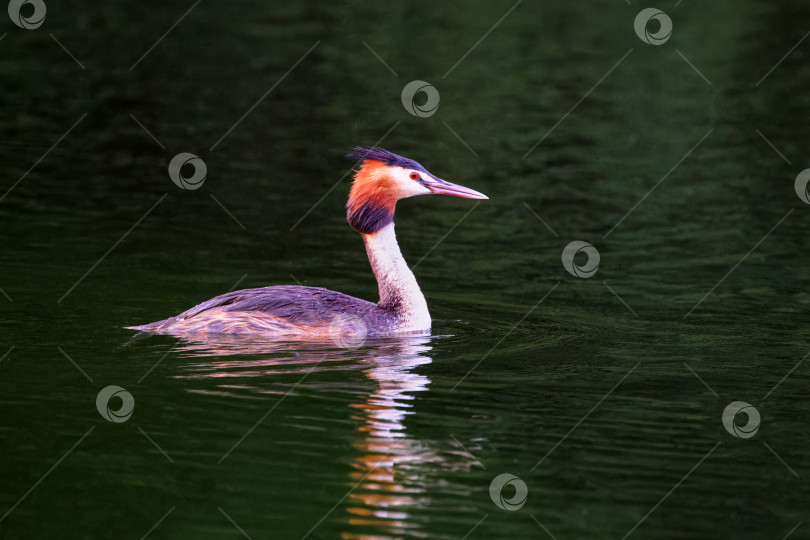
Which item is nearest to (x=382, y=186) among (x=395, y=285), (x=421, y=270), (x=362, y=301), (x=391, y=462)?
(x=395, y=285)

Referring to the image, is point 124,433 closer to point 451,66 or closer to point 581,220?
point 581,220

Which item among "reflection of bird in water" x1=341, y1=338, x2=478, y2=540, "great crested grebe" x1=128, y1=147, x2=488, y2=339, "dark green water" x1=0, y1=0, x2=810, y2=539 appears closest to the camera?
"reflection of bird in water" x1=341, y1=338, x2=478, y2=540

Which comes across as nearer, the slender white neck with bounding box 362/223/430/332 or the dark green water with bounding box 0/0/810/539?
the dark green water with bounding box 0/0/810/539

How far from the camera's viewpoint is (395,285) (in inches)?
480

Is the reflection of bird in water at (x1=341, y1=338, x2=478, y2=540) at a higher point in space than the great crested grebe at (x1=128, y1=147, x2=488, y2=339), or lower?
lower

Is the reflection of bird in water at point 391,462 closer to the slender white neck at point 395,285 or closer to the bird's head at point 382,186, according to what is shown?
the slender white neck at point 395,285

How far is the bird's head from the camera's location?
12195mm

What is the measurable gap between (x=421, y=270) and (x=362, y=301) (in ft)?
9.12

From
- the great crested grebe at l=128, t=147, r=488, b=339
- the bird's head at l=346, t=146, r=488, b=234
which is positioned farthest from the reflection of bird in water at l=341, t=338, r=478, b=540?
the bird's head at l=346, t=146, r=488, b=234

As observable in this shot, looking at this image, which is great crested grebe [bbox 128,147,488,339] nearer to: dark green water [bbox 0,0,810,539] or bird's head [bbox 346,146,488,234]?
bird's head [bbox 346,146,488,234]

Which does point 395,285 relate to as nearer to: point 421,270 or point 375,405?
point 375,405

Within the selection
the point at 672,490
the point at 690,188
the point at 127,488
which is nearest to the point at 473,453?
the point at 672,490

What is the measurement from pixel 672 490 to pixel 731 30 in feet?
69.9

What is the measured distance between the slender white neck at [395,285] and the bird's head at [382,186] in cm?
14
